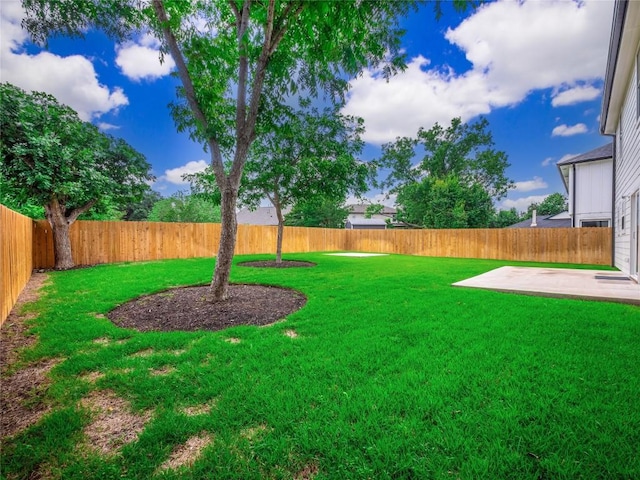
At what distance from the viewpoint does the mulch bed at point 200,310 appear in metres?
3.68

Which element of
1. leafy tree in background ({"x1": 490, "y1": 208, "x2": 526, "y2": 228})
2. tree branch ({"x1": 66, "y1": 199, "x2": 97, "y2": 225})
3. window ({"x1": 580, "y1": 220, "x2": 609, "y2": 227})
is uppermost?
leafy tree in background ({"x1": 490, "y1": 208, "x2": 526, "y2": 228})

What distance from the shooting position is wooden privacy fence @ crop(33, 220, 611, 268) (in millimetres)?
9484

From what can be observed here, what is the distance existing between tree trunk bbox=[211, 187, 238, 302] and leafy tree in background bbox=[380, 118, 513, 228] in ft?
63.4

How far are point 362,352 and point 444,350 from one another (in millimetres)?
790

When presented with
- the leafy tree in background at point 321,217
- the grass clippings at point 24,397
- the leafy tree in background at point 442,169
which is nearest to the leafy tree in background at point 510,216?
the leafy tree in background at point 442,169

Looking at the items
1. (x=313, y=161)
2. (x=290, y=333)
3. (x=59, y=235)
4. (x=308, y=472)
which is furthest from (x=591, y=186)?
(x=59, y=235)

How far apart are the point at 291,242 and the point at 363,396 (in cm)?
1421

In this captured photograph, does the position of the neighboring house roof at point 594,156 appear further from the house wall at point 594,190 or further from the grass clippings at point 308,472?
the grass clippings at point 308,472

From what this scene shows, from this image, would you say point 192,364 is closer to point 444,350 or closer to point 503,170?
point 444,350

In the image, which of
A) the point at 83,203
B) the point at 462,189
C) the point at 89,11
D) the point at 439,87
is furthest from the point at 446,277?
the point at 462,189

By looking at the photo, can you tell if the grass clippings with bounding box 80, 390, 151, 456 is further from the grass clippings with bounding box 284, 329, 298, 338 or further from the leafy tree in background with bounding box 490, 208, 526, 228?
the leafy tree in background with bounding box 490, 208, 526, 228

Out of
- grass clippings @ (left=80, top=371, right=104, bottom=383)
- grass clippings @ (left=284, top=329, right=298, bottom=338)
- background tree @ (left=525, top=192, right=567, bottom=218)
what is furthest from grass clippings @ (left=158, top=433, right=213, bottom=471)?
background tree @ (left=525, top=192, right=567, bottom=218)

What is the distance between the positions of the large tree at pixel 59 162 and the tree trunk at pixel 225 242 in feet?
19.9

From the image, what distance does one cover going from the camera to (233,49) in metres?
4.76
